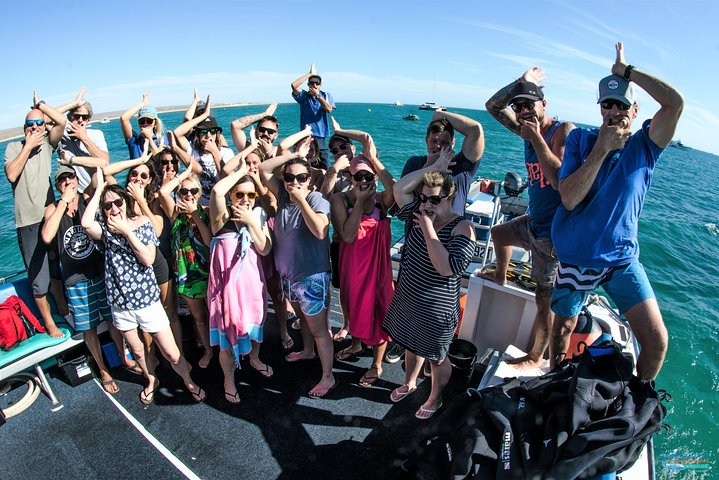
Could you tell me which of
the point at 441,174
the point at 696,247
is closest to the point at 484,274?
the point at 441,174

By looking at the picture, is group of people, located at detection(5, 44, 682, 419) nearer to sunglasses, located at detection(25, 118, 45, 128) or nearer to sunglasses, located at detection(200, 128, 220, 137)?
sunglasses, located at detection(25, 118, 45, 128)

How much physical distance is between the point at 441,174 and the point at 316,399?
2.15 meters

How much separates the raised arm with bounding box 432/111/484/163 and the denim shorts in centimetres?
142

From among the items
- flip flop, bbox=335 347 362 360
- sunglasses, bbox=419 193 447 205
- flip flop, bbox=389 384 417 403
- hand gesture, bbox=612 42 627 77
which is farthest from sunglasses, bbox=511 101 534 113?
flip flop, bbox=335 347 362 360

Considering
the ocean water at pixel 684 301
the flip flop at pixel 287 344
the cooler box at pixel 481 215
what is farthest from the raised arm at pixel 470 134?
the ocean water at pixel 684 301

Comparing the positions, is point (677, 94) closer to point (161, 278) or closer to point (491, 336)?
point (491, 336)

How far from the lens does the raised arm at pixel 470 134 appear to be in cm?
269

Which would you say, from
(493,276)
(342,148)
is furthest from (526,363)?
(342,148)

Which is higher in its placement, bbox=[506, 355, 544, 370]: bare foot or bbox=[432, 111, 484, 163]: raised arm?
bbox=[432, 111, 484, 163]: raised arm

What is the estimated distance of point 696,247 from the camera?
51.5ft

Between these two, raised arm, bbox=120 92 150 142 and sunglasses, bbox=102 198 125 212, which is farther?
raised arm, bbox=120 92 150 142

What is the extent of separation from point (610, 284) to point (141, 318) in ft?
10.6

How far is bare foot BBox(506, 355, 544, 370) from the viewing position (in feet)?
9.49

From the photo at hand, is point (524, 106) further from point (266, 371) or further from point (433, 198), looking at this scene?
point (266, 371)
